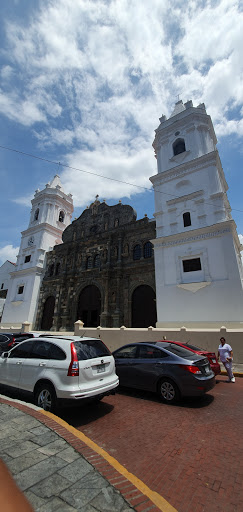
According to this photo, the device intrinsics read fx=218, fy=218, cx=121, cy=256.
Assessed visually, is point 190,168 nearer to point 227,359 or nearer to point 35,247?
point 227,359

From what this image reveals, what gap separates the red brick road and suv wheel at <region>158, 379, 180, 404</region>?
0.22m

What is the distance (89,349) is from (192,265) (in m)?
11.8

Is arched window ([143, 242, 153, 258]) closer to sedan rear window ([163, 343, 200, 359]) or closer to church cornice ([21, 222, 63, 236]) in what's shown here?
sedan rear window ([163, 343, 200, 359])

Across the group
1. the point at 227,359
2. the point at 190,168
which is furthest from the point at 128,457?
the point at 190,168

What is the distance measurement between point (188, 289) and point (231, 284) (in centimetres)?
261

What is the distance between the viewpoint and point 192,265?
49.8 ft

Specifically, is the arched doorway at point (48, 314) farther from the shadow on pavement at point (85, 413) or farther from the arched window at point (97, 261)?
the shadow on pavement at point (85, 413)

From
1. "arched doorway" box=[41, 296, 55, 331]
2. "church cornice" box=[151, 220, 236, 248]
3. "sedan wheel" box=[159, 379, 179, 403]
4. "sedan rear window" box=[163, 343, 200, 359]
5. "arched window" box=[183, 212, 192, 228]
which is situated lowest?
"sedan wheel" box=[159, 379, 179, 403]

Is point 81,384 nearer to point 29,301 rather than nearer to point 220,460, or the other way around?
point 220,460

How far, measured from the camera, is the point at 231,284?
13.2 meters

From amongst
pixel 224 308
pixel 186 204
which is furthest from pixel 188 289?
pixel 186 204

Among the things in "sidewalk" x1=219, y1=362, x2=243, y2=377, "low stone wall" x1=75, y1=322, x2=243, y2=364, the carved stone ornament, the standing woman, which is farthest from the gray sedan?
the carved stone ornament

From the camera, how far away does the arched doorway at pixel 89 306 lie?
1986 centimetres

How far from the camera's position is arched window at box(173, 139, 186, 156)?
19844mm
